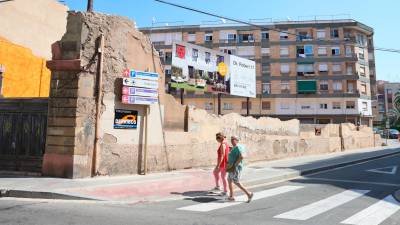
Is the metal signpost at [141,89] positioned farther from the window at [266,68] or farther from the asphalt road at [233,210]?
the window at [266,68]

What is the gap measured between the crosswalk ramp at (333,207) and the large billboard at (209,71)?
9.57m

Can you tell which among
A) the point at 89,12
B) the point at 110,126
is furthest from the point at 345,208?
the point at 89,12

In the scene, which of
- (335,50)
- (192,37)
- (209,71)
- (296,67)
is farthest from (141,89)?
(335,50)

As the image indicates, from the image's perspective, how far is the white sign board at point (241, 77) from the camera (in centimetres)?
2169

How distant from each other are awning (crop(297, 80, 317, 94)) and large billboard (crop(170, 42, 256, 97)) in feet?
135

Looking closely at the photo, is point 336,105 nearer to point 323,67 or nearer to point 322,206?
point 323,67

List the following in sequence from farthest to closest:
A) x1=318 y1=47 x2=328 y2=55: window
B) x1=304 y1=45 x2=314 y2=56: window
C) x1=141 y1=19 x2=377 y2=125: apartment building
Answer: x1=304 y1=45 x2=314 y2=56: window → x1=318 y1=47 x2=328 y2=55: window → x1=141 y1=19 x2=377 y2=125: apartment building

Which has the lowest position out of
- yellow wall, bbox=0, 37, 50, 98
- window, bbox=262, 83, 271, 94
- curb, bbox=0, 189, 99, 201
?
curb, bbox=0, 189, 99, 201

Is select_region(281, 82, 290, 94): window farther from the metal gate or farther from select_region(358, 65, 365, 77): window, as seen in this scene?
the metal gate

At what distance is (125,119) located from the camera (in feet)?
40.2

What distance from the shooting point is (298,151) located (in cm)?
2269

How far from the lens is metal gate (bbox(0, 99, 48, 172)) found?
38.7ft

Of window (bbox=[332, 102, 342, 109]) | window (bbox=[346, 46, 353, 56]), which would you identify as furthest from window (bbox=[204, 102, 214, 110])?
window (bbox=[346, 46, 353, 56])

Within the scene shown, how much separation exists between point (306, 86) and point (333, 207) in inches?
2211
